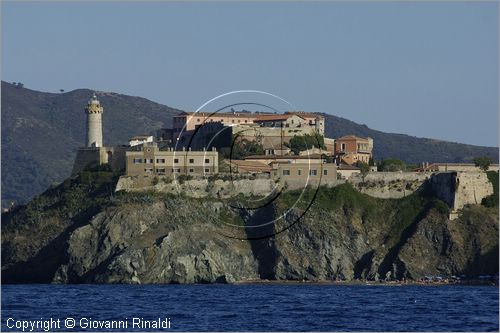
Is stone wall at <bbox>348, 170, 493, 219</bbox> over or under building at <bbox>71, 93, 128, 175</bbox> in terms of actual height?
under

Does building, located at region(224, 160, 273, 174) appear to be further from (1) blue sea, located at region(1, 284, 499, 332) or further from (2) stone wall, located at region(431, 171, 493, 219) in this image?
(1) blue sea, located at region(1, 284, 499, 332)

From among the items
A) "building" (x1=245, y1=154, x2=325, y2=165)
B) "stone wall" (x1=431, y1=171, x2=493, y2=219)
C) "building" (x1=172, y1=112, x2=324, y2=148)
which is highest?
"building" (x1=172, y1=112, x2=324, y2=148)

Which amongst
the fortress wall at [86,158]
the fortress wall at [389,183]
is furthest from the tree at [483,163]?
the fortress wall at [86,158]

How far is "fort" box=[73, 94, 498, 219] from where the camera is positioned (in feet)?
454

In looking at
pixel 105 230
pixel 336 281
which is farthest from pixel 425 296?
pixel 105 230

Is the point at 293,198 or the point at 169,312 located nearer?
the point at 169,312

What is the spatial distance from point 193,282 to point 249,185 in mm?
13682

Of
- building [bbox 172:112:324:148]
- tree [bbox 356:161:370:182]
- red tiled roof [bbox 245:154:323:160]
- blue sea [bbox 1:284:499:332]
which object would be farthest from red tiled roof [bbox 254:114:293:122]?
blue sea [bbox 1:284:499:332]

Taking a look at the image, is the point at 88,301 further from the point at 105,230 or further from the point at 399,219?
the point at 399,219

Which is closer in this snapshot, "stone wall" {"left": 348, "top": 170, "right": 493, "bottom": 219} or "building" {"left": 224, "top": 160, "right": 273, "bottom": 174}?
"stone wall" {"left": 348, "top": 170, "right": 493, "bottom": 219}

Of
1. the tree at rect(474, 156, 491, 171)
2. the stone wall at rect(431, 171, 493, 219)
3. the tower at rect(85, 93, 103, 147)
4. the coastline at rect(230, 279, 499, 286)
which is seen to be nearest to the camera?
the coastline at rect(230, 279, 499, 286)

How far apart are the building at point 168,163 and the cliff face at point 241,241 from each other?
2.99m

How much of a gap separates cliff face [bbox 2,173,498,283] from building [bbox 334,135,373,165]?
446 inches

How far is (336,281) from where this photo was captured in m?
130
